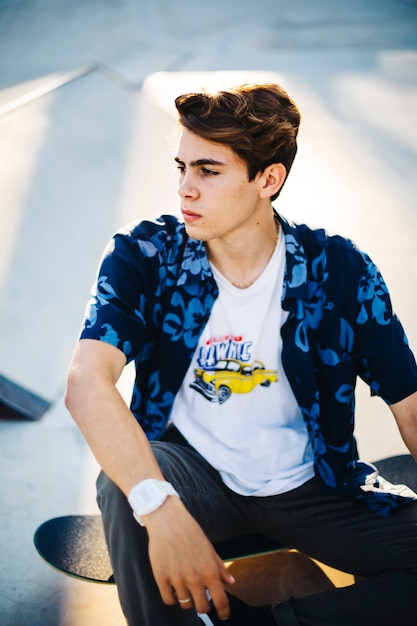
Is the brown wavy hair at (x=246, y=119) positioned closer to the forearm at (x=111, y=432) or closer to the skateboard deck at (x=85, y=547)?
the forearm at (x=111, y=432)

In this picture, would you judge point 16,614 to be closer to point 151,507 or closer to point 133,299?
point 151,507

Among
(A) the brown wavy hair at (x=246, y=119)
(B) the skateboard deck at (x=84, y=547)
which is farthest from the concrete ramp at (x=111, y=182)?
(A) the brown wavy hair at (x=246, y=119)

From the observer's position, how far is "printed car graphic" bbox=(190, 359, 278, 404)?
174 centimetres

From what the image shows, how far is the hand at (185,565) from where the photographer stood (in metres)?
1.29

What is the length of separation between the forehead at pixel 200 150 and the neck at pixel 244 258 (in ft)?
0.74

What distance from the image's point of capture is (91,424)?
4.78 feet

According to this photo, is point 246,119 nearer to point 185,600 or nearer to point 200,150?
point 200,150

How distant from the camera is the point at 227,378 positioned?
1736 millimetres

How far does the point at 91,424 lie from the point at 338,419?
2.23ft

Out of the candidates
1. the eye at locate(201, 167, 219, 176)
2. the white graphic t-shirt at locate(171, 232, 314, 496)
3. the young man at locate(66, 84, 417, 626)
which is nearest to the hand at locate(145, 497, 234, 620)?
the young man at locate(66, 84, 417, 626)

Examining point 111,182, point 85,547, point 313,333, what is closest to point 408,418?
point 313,333

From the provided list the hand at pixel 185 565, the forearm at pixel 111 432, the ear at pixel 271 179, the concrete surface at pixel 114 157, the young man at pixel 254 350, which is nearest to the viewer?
the hand at pixel 185 565

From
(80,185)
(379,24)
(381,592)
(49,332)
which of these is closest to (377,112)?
(379,24)

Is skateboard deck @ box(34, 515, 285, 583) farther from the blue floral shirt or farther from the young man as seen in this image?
the blue floral shirt
